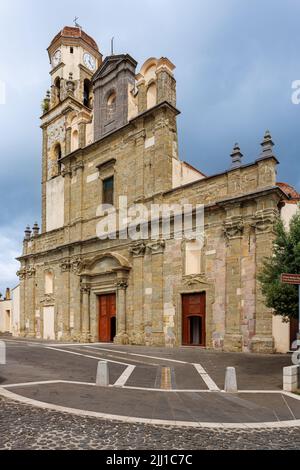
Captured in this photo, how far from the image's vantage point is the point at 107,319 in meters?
23.5

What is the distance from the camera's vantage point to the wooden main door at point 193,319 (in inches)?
735

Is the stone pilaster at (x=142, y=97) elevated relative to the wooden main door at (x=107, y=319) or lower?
elevated

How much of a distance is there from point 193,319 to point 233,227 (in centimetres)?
538

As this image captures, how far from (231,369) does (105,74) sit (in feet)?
74.6

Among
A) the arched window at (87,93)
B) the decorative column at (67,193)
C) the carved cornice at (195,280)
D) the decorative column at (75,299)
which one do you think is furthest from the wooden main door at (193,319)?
the arched window at (87,93)

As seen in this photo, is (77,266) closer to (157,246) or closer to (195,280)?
(157,246)

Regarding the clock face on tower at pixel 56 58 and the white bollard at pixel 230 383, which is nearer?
the white bollard at pixel 230 383

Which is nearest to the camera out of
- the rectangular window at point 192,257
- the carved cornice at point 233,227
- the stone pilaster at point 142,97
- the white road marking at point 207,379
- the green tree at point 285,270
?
the white road marking at point 207,379

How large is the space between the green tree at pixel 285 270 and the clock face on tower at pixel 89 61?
28.0 meters

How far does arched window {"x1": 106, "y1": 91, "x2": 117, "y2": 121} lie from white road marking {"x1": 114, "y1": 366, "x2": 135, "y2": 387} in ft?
59.4

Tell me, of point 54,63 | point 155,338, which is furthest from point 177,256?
point 54,63

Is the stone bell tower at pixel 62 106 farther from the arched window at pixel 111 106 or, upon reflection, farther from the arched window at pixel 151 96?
the arched window at pixel 151 96

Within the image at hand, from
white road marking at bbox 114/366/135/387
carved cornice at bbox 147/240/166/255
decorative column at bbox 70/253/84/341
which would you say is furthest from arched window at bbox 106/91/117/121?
white road marking at bbox 114/366/135/387

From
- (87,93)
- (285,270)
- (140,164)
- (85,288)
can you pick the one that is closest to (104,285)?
(85,288)
